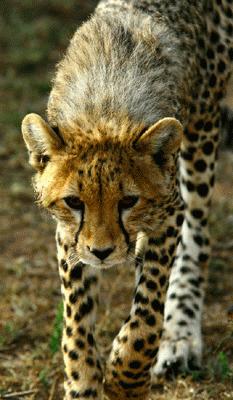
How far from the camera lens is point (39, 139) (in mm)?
4445

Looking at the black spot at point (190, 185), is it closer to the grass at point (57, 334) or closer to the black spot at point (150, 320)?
the grass at point (57, 334)

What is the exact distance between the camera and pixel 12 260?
6992 mm

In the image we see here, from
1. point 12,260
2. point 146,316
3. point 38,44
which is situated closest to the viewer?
point 146,316

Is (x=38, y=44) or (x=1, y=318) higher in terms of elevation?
(x=38, y=44)

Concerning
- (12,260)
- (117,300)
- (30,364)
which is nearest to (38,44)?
(12,260)

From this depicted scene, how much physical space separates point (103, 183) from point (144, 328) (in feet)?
2.93

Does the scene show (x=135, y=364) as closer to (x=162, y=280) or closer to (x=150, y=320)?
(x=150, y=320)

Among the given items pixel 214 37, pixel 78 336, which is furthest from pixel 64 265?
pixel 214 37

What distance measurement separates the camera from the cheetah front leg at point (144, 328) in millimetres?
4699

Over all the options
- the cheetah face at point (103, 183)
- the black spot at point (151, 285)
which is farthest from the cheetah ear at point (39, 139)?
the black spot at point (151, 285)

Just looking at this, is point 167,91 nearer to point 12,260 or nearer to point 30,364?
point 30,364

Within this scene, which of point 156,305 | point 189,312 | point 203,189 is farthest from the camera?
point 203,189

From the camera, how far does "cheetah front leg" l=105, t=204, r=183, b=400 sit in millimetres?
4699

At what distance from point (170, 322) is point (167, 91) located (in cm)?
174
